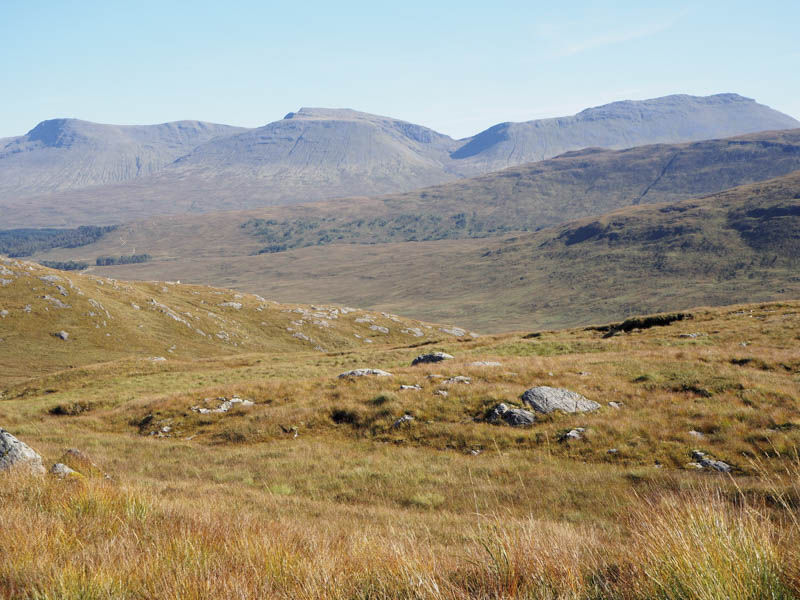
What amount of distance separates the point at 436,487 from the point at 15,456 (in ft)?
33.1

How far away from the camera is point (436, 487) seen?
1286cm

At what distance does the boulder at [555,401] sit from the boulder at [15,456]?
15.8 metres

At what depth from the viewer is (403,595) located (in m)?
4.44

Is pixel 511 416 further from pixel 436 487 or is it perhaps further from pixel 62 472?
pixel 62 472

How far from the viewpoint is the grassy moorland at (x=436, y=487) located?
180 inches

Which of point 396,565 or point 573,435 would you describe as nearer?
point 396,565

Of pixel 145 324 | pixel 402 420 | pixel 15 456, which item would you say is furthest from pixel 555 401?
pixel 145 324

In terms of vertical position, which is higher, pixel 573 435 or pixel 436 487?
pixel 436 487

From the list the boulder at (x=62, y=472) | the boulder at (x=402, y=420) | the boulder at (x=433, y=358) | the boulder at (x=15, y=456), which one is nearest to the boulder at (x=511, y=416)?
the boulder at (x=402, y=420)

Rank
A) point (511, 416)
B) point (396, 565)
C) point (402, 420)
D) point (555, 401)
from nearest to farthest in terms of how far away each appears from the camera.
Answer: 1. point (396, 565)
2. point (511, 416)
3. point (555, 401)
4. point (402, 420)

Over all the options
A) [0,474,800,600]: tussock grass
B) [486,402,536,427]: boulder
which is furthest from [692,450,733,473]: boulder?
[0,474,800,600]: tussock grass

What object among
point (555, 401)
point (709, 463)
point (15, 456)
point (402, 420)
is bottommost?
point (402, 420)

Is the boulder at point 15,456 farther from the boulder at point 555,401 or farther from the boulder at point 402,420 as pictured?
the boulder at point 555,401

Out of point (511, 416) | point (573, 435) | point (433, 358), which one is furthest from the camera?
point (433, 358)
